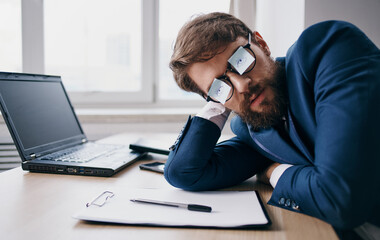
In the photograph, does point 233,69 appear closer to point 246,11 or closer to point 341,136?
point 341,136

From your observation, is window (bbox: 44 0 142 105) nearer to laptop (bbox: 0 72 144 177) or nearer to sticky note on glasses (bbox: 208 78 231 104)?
laptop (bbox: 0 72 144 177)

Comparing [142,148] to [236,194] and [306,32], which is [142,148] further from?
[306,32]

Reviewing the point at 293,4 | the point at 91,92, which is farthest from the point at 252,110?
the point at 91,92

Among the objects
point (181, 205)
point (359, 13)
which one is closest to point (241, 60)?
point (181, 205)

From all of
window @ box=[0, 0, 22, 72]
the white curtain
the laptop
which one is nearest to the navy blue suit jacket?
the laptop

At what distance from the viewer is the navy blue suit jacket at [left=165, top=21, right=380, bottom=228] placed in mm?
613

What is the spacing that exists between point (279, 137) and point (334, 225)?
1.05 ft

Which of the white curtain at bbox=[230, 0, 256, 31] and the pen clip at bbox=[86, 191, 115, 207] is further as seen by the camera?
the white curtain at bbox=[230, 0, 256, 31]

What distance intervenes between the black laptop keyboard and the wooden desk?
0.43ft

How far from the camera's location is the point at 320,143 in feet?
2.22

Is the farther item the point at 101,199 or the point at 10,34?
the point at 10,34

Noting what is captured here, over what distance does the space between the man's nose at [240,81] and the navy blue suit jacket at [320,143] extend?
12cm

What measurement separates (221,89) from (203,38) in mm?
174

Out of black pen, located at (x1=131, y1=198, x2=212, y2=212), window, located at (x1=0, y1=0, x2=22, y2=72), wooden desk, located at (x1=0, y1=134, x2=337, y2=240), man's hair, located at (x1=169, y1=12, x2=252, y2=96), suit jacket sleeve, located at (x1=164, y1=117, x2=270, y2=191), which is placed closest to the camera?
wooden desk, located at (x1=0, y1=134, x2=337, y2=240)
